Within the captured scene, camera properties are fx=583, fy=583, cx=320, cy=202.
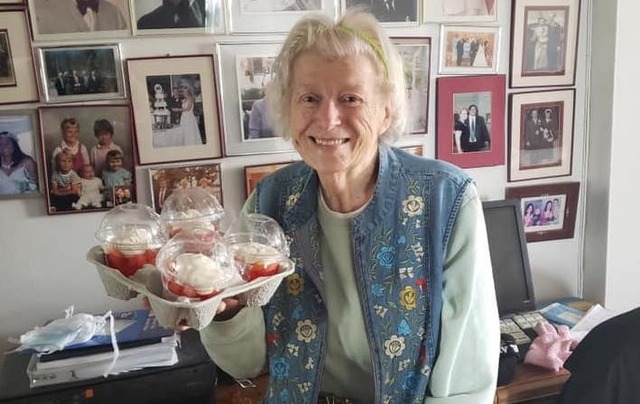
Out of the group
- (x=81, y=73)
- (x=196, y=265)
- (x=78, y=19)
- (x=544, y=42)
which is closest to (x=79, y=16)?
(x=78, y=19)

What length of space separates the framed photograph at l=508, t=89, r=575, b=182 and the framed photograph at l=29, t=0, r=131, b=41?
1198 millimetres

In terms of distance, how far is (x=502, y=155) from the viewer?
1.90 m

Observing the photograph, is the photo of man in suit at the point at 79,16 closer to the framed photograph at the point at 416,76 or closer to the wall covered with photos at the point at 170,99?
the wall covered with photos at the point at 170,99

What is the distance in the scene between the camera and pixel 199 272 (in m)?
0.82

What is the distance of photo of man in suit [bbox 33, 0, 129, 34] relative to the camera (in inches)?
56.2

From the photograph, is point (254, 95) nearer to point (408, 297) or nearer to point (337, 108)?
point (337, 108)

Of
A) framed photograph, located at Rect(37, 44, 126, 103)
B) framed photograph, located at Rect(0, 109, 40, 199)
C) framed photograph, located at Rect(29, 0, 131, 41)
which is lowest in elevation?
framed photograph, located at Rect(0, 109, 40, 199)

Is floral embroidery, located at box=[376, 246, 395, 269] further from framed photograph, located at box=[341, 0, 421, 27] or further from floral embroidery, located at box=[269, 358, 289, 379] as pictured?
framed photograph, located at box=[341, 0, 421, 27]

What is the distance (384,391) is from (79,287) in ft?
3.09

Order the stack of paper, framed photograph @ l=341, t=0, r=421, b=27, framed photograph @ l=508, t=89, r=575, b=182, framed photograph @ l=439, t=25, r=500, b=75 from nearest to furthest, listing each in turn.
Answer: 1. the stack of paper
2. framed photograph @ l=341, t=0, r=421, b=27
3. framed photograph @ l=439, t=25, r=500, b=75
4. framed photograph @ l=508, t=89, r=575, b=182

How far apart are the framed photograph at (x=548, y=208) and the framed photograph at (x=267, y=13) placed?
2.89 feet

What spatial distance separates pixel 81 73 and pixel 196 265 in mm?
886

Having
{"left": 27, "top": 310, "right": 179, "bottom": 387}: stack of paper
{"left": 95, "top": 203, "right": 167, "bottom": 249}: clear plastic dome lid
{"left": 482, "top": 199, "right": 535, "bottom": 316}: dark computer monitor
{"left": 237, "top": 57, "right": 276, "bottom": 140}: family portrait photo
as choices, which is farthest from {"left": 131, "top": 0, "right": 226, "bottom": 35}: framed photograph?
{"left": 482, "top": 199, "right": 535, "bottom": 316}: dark computer monitor

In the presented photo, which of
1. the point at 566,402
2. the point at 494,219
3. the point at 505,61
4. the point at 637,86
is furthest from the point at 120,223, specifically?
the point at 637,86
